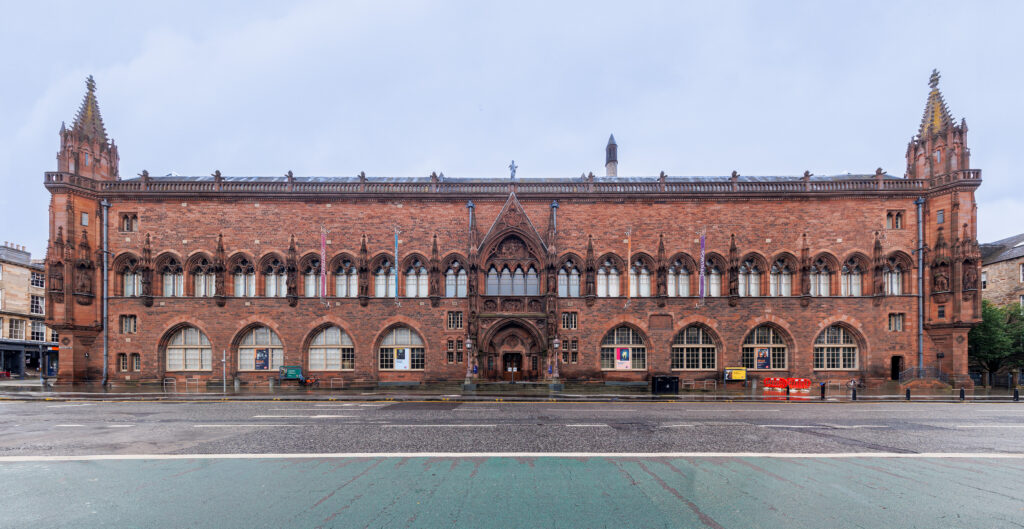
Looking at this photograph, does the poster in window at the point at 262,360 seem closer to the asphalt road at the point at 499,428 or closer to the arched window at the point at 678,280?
the asphalt road at the point at 499,428

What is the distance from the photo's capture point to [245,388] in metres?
29.8

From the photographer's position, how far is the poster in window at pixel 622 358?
31.8 meters

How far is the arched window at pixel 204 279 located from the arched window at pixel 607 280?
26.3 m

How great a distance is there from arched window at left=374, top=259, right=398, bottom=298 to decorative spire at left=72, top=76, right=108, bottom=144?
21877 millimetres

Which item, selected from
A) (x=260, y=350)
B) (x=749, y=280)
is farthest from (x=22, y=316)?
(x=749, y=280)

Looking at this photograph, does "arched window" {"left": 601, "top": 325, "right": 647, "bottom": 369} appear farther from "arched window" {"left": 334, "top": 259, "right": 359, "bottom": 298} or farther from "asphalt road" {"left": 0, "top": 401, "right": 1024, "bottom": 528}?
"arched window" {"left": 334, "top": 259, "right": 359, "bottom": 298}

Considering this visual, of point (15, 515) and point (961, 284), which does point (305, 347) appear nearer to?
point (15, 515)

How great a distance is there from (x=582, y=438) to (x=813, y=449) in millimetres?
5497

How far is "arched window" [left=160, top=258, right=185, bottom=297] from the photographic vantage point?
106 feet

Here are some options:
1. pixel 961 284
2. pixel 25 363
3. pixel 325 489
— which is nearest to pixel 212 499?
pixel 325 489

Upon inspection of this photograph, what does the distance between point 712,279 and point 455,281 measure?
17646mm

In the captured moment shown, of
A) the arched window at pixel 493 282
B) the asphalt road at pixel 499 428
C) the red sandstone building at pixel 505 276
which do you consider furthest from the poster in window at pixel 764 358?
the arched window at pixel 493 282

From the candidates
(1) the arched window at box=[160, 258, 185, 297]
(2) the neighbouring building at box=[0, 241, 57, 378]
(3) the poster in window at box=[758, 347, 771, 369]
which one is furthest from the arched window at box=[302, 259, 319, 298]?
(2) the neighbouring building at box=[0, 241, 57, 378]

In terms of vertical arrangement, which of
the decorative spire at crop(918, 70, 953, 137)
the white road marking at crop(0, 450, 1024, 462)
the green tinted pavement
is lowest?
the white road marking at crop(0, 450, 1024, 462)
